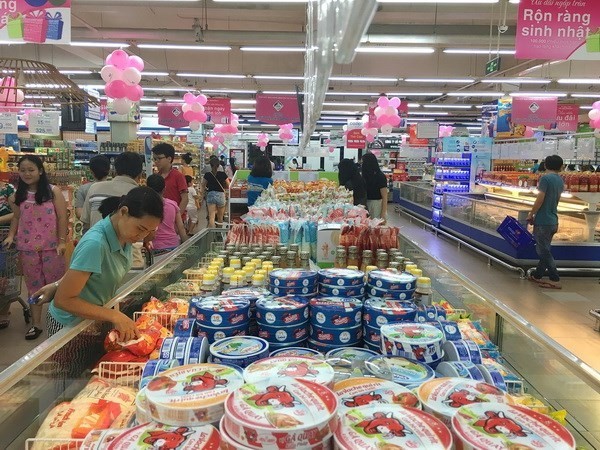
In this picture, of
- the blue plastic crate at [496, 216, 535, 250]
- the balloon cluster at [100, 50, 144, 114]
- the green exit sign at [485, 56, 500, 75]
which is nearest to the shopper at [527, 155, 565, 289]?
the blue plastic crate at [496, 216, 535, 250]

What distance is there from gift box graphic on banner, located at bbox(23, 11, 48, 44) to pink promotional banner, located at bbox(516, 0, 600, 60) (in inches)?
223

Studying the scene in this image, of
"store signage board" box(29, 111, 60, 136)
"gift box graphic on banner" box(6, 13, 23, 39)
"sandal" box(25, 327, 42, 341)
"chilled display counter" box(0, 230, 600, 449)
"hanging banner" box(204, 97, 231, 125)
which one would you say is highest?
"hanging banner" box(204, 97, 231, 125)

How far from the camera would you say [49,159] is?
13.8 metres

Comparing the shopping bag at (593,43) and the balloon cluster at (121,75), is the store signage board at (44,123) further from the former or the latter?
the shopping bag at (593,43)

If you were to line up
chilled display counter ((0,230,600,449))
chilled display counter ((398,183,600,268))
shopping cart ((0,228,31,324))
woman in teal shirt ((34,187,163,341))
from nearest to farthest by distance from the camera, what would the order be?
chilled display counter ((0,230,600,449)) < woman in teal shirt ((34,187,163,341)) < shopping cart ((0,228,31,324)) < chilled display counter ((398,183,600,268))

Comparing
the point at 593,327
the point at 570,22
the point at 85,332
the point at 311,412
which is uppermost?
the point at 570,22

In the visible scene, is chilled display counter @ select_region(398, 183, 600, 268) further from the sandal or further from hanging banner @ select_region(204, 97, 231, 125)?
hanging banner @ select_region(204, 97, 231, 125)

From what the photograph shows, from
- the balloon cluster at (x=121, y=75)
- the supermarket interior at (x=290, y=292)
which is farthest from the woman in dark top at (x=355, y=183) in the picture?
the balloon cluster at (x=121, y=75)

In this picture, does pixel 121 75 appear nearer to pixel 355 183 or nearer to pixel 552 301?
pixel 355 183

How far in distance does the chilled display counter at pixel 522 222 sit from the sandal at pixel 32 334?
7.07m

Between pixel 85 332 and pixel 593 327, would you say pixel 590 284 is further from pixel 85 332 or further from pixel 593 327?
pixel 85 332

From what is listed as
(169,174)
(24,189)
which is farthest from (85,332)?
(169,174)

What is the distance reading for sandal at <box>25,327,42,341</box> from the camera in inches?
198

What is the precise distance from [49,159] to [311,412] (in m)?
14.5
